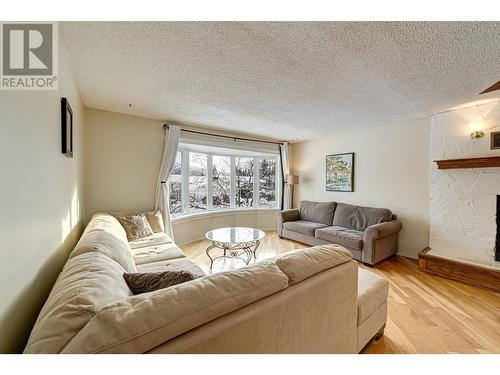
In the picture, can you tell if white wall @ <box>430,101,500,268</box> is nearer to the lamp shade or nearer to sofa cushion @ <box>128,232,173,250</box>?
the lamp shade

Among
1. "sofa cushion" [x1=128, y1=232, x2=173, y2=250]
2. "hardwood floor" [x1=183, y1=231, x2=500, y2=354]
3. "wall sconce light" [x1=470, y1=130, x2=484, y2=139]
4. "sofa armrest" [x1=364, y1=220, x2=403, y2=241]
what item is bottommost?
"hardwood floor" [x1=183, y1=231, x2=500, y2=354]

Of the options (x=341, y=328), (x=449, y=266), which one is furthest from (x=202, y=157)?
(x=449, y=266)

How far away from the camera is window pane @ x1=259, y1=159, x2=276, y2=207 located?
5.42m

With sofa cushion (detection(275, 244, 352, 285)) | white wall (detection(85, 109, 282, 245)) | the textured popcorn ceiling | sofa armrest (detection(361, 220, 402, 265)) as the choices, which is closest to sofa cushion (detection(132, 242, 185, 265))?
white wall (detection(85, 109, 282, 245))

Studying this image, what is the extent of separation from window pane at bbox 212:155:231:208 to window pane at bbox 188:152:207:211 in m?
0.22

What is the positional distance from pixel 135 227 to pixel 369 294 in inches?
107

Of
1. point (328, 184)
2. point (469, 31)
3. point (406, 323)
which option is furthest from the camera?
point (328, 184)

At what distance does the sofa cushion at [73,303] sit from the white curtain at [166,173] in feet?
8.11

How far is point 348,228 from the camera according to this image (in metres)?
3.76

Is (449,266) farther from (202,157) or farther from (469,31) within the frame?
(202,157)

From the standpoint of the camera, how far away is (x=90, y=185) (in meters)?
2.95

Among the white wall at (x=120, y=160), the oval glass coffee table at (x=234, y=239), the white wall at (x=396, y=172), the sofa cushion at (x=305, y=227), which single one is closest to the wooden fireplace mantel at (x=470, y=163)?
the white wall at (x=396, y=172)

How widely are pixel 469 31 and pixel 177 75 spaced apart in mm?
2282

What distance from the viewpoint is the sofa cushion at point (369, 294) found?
1365 millimetres
